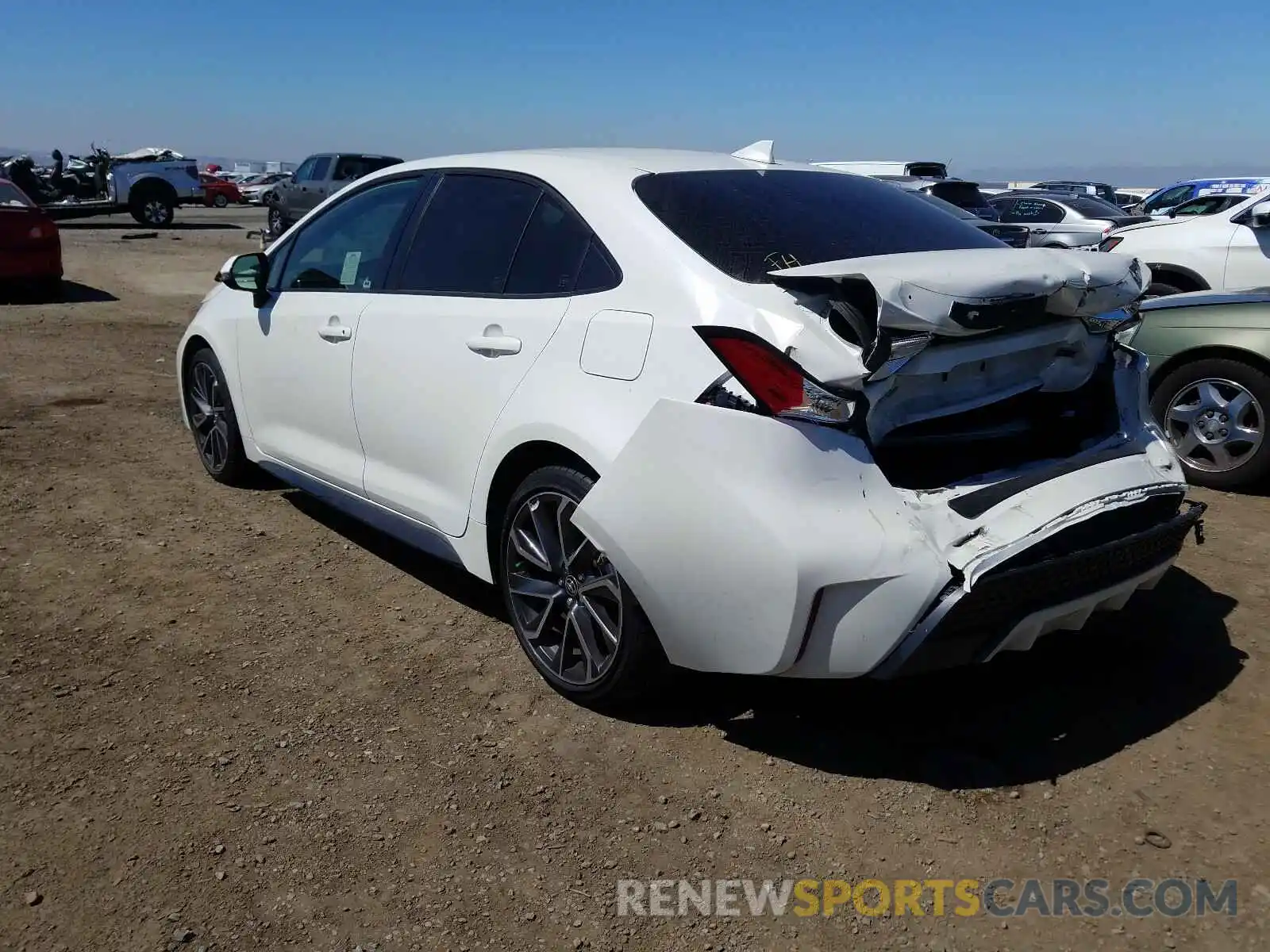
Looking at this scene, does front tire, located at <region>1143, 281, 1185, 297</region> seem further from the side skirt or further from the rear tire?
the rear tire

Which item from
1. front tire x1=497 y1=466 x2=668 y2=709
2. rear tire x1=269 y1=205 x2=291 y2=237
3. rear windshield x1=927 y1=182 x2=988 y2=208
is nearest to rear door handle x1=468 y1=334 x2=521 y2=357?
front tire x1=497 y1=466 x2=668 y2=709

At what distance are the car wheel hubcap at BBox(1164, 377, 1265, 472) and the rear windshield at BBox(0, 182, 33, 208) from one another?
11.9 m

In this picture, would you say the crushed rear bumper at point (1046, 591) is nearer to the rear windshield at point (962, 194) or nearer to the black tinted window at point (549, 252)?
the black tinted window at point (549, 252)

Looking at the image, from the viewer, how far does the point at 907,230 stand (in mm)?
3420

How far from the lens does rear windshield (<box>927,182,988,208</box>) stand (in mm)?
17719

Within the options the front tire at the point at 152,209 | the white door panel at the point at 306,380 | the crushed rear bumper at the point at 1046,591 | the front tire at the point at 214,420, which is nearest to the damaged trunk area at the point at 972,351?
the crushed rear bumper at the point at 1046,591

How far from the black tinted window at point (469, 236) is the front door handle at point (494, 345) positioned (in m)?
0.19

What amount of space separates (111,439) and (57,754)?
12.4 ft

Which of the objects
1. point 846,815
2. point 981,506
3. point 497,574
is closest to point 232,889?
point 497,574

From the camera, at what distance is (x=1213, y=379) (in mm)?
5348

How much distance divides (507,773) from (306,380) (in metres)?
2.11

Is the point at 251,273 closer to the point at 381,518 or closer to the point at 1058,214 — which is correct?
the point at 381,518

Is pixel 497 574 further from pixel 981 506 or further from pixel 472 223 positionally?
pixel 981 506

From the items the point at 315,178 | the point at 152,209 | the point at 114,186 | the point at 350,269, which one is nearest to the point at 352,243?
the point at 350,269
